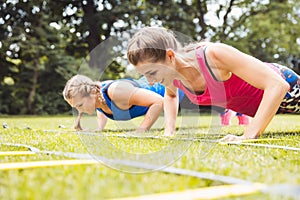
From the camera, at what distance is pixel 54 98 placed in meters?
12.3

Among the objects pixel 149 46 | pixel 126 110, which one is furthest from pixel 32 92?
pixel 149 46

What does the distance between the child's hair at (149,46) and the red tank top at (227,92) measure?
275 millimetres

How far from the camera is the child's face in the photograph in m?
2.30

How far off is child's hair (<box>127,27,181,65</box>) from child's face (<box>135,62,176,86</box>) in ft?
0.16

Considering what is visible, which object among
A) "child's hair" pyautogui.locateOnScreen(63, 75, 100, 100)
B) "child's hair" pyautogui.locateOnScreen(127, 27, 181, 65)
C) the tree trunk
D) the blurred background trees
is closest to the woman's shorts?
"child's hair" pyautogui.locateOnScreen(127, 27, 181, 65)

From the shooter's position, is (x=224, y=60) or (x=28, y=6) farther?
(x=28, y=6)

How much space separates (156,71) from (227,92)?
0.78 m

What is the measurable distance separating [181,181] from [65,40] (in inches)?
519

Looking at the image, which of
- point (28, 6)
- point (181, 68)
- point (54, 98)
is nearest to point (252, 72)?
point (181, 68)

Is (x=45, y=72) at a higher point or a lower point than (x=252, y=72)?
lower

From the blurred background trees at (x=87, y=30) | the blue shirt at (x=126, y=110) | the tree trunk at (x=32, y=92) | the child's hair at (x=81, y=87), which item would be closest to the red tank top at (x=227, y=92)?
the blue shirt at (x=126, y=110)

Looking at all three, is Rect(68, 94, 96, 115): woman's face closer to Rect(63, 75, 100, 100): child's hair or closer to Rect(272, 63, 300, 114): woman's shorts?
Rect(63, 75, 100, 100): child's hair

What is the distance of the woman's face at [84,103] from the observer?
3.57 metres

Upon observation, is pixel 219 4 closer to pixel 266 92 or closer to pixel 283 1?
pixel 283 1
